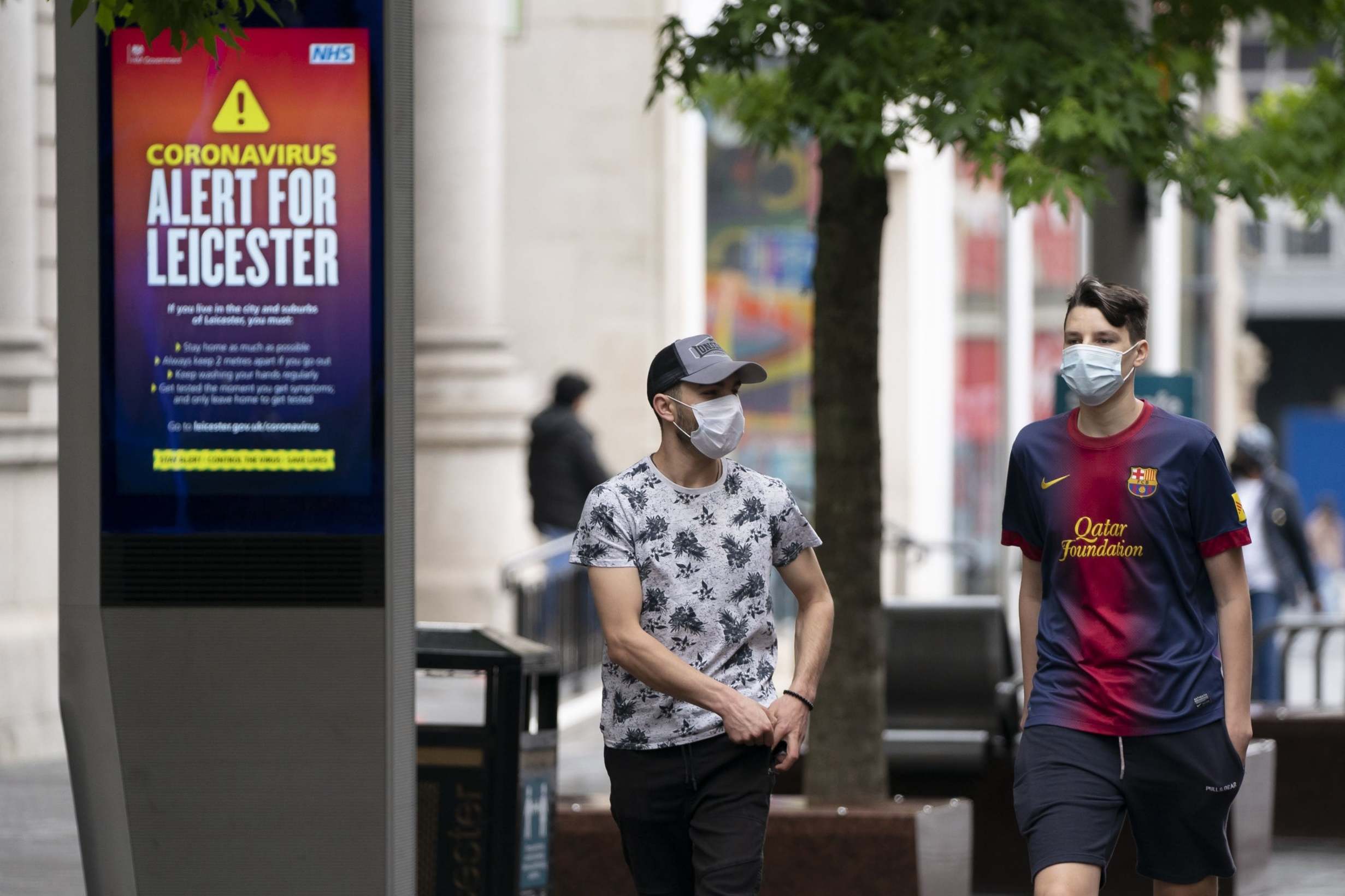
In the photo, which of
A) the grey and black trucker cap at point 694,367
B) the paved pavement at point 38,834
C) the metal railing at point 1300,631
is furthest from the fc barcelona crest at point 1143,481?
the metal railing at point 1300,631

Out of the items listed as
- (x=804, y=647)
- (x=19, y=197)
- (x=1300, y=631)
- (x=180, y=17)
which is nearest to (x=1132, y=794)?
(x=804, y=647)

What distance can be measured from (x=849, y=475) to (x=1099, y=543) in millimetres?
2686

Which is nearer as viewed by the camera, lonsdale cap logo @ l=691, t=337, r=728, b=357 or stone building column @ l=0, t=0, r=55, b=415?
lonsdale cap logo @ l=691, t=337, r=728, b=357

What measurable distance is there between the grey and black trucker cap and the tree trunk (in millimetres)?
2467

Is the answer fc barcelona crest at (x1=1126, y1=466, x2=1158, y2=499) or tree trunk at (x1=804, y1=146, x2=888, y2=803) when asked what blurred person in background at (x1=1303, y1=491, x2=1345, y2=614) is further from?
fc barcelona crest at (x1=1126, y1=466, x2=1158, y2=499)

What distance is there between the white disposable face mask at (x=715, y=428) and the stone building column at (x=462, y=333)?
9.85m

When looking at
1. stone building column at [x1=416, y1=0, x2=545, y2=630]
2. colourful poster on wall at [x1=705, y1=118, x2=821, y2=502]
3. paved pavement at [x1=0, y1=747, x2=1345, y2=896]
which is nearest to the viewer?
paved pavement at [x1=0, y1=747, x2=1345, y2=896]

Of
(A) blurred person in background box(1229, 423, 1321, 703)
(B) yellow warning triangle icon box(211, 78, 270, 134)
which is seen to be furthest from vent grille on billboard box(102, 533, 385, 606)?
(A) blurred person in background box(1229, 423, 1321, 703)

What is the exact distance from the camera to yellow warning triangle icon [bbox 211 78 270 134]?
563 centimetres

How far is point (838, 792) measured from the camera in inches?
301

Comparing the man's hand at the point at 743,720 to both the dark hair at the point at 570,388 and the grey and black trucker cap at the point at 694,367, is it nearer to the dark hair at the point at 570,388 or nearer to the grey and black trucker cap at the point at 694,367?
the grey and black trucker cap at the point at 694,367

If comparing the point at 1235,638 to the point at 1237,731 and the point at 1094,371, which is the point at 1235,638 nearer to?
the point at 1237,731

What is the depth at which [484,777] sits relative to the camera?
636 centimetres

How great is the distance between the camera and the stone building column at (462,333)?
14.9 metres
